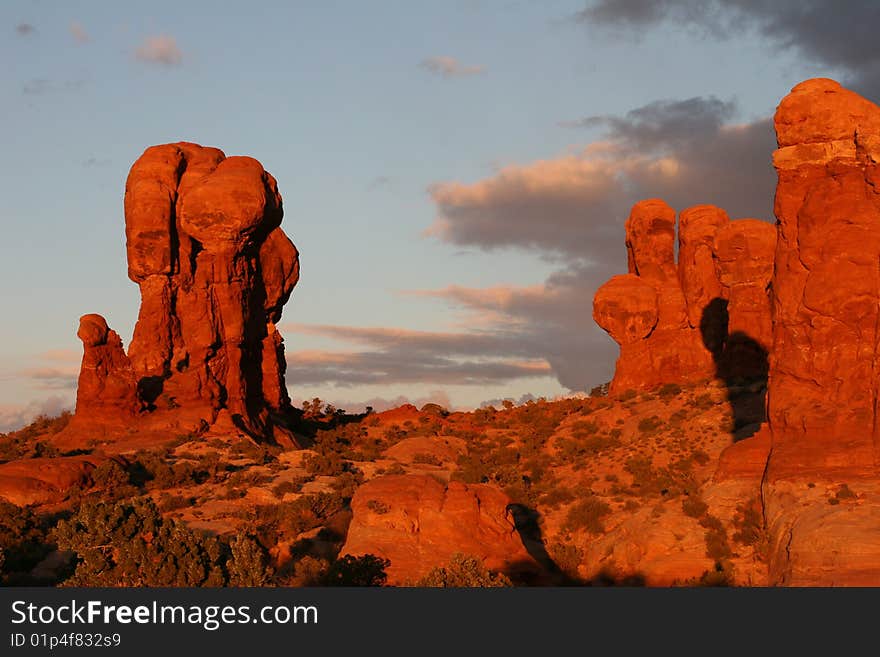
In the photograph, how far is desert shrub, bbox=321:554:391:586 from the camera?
96.6ft

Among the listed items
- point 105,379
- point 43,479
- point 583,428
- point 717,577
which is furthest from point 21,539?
point 583,428

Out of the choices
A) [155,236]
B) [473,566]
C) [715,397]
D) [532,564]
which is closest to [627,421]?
[715,397]

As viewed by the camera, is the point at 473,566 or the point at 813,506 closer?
the point at 473,566

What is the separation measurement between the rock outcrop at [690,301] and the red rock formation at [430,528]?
3634 cm

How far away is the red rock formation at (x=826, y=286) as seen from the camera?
3112cm

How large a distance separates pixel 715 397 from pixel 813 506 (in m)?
32.8

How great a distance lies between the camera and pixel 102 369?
5909cm

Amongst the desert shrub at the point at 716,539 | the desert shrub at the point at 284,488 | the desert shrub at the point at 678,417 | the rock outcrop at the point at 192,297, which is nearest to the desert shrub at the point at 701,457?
the desert shrub at the point at 678,417

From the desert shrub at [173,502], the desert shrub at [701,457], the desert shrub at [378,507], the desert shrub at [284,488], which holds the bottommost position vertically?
the desert shrub at [173,502]

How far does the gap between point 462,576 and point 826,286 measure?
1366 centimetres

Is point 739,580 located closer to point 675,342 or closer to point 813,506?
point 813,506

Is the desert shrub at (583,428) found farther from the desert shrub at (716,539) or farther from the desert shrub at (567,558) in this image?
the desert shrub at (716,539)

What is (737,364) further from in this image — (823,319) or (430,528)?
(430,528)

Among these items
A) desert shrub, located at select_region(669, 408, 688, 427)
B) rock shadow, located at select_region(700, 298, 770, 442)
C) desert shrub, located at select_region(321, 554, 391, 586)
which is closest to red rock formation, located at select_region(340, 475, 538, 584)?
desert shrub, located at select_region(321, 554, 391, 586)
